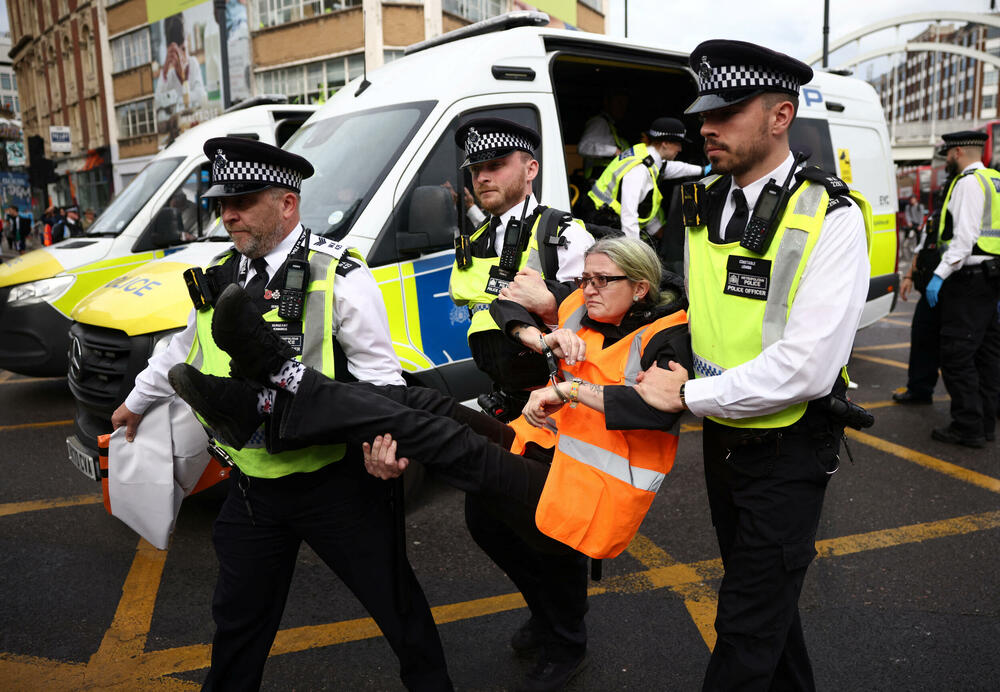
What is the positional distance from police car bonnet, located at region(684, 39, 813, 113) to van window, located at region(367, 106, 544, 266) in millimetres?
2169

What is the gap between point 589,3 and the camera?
104 ft

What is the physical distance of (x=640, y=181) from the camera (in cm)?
555

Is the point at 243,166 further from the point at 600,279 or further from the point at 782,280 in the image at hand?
the point at 782,280

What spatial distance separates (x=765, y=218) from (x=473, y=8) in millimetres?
26549

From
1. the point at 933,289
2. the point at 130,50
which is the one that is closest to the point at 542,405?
the point at 933,289

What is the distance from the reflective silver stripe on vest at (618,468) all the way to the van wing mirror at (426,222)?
6.98ft

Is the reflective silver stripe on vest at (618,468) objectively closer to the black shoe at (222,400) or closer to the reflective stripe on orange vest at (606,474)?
the reflective stripe on orange vest at (606,474)

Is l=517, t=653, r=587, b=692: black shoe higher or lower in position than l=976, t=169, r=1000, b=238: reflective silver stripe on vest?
lower

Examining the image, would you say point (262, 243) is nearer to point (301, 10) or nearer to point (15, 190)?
point (301, 10)

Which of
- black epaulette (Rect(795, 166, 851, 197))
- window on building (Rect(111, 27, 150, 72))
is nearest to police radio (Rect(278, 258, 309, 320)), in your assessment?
black epaulette (Rect(795, 166, 851, 197))

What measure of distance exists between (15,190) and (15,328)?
4077 centimetres

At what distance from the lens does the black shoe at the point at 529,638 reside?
289 cm

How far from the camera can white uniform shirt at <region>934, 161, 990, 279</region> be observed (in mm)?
5180

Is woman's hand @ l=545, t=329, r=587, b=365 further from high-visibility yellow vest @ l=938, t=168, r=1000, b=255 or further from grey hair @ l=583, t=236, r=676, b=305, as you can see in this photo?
high-visibility yellow vest @ l=938, t=168, r=1000, b=255
